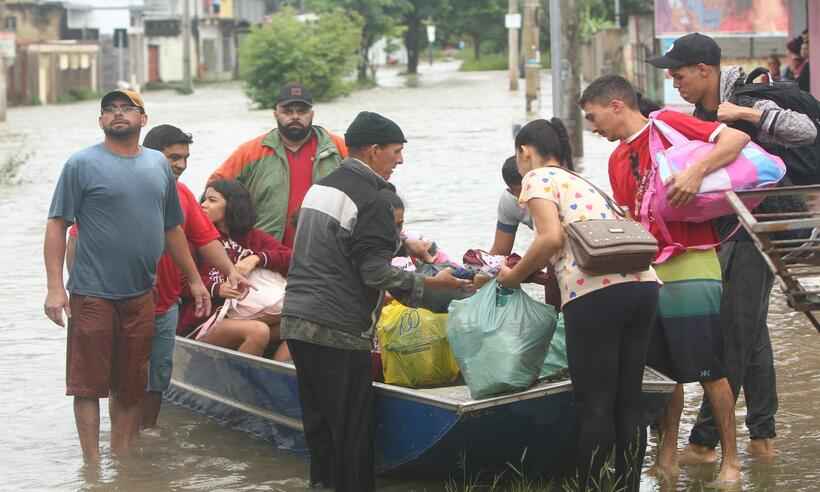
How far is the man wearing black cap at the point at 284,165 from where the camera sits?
347 inches

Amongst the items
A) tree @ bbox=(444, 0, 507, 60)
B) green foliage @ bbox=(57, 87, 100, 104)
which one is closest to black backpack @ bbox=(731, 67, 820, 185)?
green foliage @ bbox=(57, 87, 100, 104)

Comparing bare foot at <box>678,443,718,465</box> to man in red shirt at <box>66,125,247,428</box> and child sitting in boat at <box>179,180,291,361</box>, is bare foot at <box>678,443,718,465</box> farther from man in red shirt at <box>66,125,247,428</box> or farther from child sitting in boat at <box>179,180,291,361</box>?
man in red shirt at <box>66,125,247,428</box>

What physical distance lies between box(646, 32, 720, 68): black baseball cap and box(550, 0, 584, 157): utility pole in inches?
508

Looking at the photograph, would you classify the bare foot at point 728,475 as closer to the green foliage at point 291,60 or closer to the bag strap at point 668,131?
the bag strap at point 668,131

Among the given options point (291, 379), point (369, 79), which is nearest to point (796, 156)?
point (291, 379)

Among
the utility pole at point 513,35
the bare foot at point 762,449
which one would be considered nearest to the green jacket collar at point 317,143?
the bare foot at point 762,449

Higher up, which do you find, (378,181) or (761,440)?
(378,181)

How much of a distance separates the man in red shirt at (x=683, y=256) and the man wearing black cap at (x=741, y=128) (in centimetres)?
19

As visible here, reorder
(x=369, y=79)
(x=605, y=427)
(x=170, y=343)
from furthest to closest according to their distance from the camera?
(x=369, y=79) < (x=170, y=343) < (x=605, y=427)

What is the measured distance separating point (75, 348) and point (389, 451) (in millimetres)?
1558

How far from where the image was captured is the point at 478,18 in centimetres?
7956

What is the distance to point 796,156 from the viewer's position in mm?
6777

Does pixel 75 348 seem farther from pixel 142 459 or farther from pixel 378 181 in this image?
pixel 378 181

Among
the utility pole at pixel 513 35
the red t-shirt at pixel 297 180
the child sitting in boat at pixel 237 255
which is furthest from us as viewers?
the utility pole at pixel 513 35
